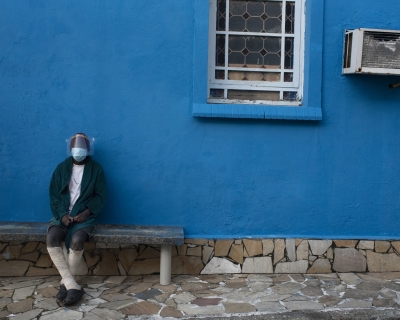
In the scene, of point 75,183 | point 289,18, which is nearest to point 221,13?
point 289,18

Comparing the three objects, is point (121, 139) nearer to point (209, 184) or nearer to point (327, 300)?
point (209, 184)

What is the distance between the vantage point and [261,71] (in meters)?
5.66

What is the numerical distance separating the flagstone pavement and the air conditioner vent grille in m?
2.17

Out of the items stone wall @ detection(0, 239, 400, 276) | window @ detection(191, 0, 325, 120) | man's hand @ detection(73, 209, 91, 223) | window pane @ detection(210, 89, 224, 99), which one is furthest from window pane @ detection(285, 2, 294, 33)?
man's hand @ detection(73, 209, 91, 223)

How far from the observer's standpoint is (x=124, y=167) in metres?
5.33

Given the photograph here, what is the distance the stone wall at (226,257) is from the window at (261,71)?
1343 mm

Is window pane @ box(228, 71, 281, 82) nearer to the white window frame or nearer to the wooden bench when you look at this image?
the white window frame

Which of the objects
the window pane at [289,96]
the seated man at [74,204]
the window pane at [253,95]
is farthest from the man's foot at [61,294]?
the window pane at [289,96]

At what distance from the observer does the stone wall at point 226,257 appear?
525 centimetres

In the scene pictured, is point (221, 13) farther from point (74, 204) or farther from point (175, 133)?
point (74, 204)

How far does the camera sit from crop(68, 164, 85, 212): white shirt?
16.4 feet

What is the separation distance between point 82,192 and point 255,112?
1882 mm

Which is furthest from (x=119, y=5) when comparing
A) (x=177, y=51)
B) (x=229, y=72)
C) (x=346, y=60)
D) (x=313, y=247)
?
(x=313, y=247)

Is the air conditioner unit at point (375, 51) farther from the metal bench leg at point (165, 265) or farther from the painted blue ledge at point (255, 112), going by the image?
the metal bench leg at point (165, 265)
